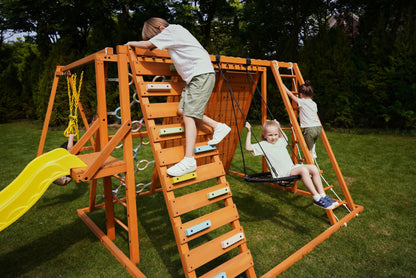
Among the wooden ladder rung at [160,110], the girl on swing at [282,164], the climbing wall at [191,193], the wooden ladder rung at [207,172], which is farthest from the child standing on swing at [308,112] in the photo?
the wooden ladder rung at [160,110]

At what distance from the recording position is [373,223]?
341 centimetres

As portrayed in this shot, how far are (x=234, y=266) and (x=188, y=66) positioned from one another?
1.98 metres

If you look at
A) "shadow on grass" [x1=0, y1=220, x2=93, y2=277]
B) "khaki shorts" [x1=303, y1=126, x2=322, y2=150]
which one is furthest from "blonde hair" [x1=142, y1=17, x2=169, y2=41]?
"khaki shorts" [x1=303, y1=126, x2=322, y2=150]

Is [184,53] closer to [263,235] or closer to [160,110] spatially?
[160,110]

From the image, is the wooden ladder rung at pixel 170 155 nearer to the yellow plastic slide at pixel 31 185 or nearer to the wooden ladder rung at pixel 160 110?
the wooden ladder rung at pixel 160 110

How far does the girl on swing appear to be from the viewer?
3027 mm

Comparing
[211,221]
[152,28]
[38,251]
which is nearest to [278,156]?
[211,221]

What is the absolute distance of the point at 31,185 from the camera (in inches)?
90.7

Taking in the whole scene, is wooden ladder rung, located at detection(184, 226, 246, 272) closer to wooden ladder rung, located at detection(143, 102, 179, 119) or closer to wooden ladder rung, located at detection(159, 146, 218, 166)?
wooden ladder rung, located at detection(159, 146, 218, 166)

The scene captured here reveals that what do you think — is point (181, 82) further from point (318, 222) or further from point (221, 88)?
point (318, 222)

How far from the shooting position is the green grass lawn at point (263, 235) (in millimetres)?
2652

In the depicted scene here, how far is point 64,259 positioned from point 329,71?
9.37m

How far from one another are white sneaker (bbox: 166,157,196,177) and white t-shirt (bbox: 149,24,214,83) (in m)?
0.83

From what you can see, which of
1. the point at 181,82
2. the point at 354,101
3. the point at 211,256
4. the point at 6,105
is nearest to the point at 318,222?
the point at 211,256
